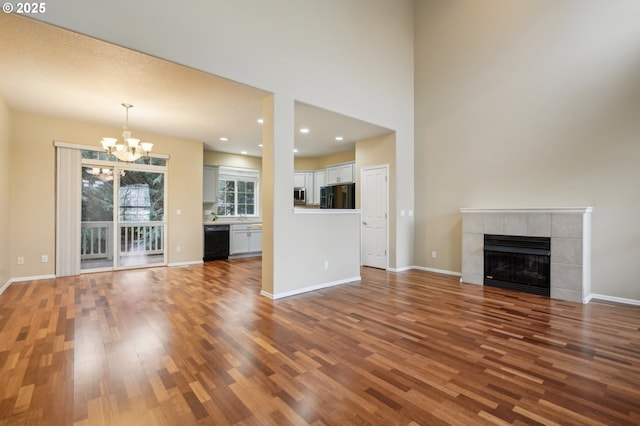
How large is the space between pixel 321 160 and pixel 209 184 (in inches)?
126

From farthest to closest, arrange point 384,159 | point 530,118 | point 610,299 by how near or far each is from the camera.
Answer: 1. point 384,159
2. point 530,118
3. point 610,299

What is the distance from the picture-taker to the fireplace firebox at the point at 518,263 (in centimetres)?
430

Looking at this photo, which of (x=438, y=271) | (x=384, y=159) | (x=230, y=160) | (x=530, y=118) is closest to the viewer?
(x=530, y=118)

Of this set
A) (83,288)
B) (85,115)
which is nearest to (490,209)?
(83,288)

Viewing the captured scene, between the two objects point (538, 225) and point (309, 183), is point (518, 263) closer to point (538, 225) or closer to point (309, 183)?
point (538, 225)

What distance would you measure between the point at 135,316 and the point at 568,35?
700cm

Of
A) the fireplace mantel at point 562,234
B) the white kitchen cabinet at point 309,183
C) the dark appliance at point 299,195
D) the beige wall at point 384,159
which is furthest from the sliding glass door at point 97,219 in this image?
the fireplace mantel at point 562,234

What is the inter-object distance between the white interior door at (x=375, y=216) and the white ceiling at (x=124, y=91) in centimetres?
89

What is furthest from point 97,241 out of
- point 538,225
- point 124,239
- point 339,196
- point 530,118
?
point 530,118

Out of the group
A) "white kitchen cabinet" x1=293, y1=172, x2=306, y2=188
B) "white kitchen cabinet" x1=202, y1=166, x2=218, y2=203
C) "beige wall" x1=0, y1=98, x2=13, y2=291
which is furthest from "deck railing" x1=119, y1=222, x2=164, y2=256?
"white kitchen cabinet" x1=293, y1=172, x2=306, y2=188

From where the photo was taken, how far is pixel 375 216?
6352 millimetres

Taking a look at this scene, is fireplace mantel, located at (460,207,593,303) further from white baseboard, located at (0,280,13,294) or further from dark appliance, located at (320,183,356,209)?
white baseboard, located at (0,280,13,294)

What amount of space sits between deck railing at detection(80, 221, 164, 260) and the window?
6.36ft

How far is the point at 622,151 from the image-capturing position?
3.99 meters
